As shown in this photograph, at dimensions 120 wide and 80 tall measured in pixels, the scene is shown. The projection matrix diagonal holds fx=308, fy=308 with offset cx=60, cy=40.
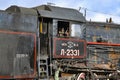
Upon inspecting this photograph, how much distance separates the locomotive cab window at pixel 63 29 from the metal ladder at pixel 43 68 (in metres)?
1.35

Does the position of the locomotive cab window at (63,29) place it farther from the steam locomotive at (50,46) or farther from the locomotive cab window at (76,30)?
the locomotive cab window at (76,30)

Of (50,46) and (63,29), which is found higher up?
(63,29)

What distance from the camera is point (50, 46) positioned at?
1294cm

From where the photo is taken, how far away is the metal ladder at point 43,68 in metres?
12.5

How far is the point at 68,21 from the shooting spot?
13398 mm

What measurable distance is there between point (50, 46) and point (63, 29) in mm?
1132

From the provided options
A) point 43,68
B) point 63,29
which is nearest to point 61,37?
→ point 63,29

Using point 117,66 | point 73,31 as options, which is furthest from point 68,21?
point 117,66

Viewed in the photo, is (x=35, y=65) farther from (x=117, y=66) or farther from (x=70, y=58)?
(x=117, y=66)

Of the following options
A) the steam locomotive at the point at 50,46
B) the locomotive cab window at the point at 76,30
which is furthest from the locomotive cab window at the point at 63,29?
the locomotive cab window at the point at 76,30

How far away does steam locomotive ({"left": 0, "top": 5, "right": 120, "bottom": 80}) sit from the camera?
11733mm

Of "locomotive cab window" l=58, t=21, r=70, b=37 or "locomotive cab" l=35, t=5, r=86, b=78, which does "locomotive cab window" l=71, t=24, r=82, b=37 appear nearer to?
"locomotive cab" l=35, t=5, r=86, b=78

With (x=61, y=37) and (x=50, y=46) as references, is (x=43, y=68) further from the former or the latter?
(x=61, y=37)

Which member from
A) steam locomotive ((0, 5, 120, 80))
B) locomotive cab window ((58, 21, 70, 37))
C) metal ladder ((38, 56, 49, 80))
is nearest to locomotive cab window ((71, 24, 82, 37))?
steam locomotive ((0, 5, 120, 80))
